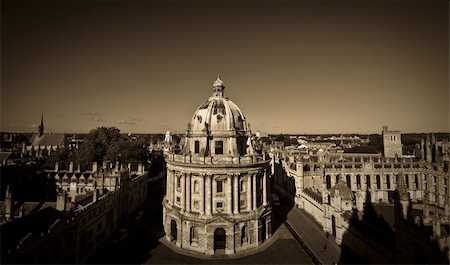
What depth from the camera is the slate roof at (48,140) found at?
114m

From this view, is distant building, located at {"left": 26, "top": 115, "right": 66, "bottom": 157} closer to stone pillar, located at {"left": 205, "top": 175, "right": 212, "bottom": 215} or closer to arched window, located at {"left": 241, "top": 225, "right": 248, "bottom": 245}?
stone pillar, located at {"left": 205, "top": 175, "right": 212, "bottom": 215}

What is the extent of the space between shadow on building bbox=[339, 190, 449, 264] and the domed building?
1219 cm

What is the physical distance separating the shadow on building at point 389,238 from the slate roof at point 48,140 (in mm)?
113906

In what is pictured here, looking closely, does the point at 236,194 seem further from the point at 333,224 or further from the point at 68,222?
the point at 68,222

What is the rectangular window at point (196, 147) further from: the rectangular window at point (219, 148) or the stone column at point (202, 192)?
the stone column at point (202, 192)

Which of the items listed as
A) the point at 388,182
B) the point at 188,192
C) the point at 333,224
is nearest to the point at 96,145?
the point at 188,192

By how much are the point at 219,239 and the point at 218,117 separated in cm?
1875

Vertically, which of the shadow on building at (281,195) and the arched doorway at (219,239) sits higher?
the shadow on building at (281,195)

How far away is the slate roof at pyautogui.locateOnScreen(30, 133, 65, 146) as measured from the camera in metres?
114

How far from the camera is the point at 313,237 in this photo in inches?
1638

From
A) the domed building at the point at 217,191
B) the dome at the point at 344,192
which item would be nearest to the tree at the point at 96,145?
the domed building at the point at 217,191

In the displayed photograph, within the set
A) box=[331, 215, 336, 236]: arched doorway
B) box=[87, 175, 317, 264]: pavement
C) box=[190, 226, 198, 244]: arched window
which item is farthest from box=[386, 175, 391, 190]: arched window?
box=[190, 226, 198, 244]: arched window

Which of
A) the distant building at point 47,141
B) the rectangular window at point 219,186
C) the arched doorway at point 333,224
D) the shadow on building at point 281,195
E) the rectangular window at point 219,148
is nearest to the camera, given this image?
the rectangular window at point 219,186

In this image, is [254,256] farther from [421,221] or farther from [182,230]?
[421,221]
